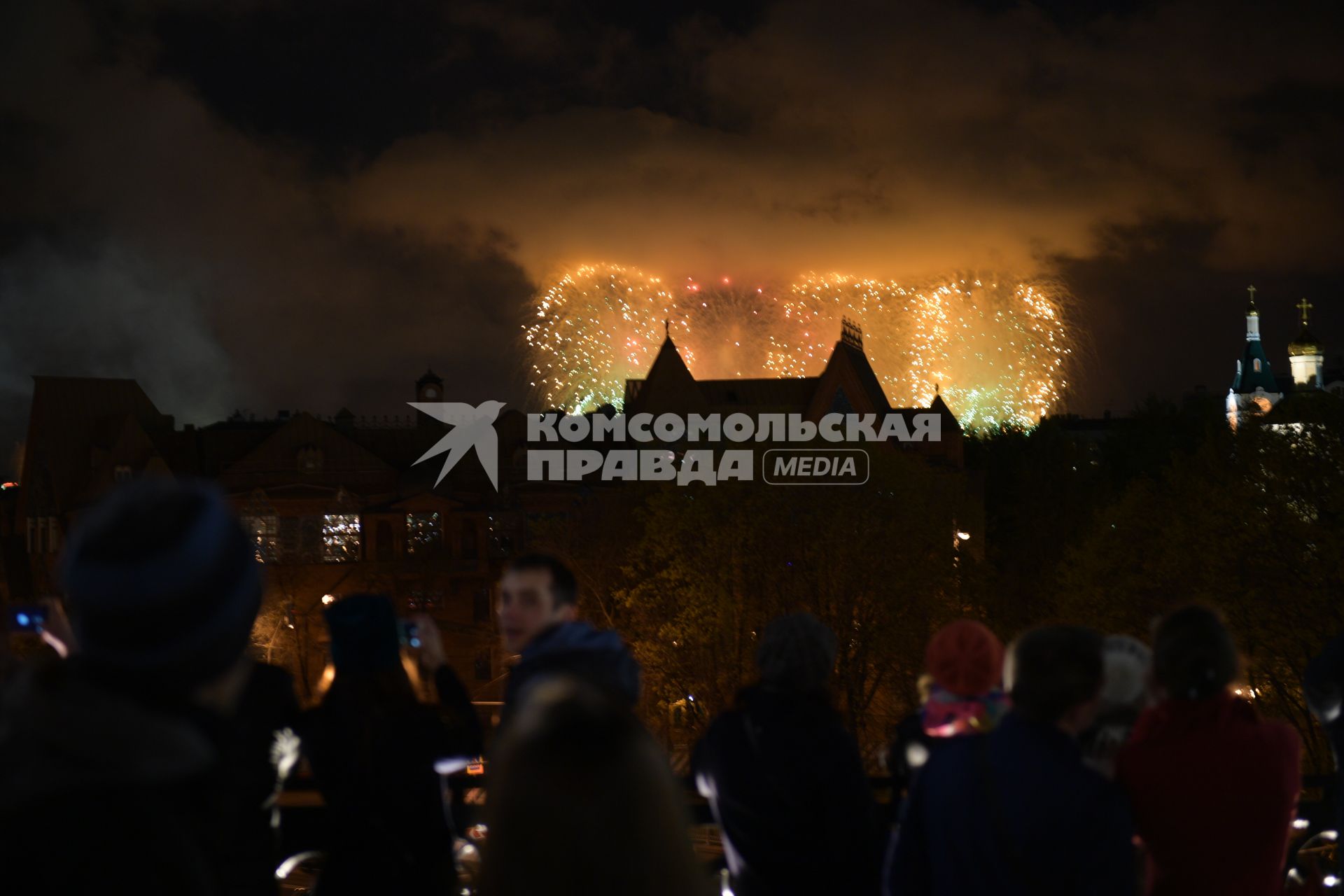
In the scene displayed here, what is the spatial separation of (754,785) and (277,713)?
173 centimetres

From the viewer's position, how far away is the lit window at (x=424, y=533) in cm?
7438

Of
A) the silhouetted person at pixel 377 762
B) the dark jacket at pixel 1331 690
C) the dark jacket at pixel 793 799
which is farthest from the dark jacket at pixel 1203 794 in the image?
the silhouetted person at pixel 377 762

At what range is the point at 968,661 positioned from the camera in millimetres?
5711

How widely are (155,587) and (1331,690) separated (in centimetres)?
504

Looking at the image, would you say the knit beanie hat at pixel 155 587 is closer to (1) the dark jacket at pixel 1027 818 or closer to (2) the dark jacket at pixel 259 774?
(2) the dark jacket at pixel 259 774

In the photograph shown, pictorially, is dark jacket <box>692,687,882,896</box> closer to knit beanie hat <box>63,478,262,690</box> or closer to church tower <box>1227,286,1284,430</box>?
knit beanie hat <box>63,478,262,690</box>

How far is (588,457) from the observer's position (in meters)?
77.1

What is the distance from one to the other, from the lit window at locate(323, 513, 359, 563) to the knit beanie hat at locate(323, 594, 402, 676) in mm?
69902

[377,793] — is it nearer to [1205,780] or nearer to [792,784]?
[792,784]

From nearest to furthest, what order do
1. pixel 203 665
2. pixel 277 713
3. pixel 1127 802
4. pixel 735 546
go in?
pixel 203 665
pixel 1127 802
pixel 277 713
pixel 735 546

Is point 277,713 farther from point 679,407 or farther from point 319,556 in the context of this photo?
point 679,407

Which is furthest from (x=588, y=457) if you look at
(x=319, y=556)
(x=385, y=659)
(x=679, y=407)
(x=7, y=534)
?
(x=385, y=659)

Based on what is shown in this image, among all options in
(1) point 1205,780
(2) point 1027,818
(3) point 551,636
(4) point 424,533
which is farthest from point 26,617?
(4) point 424,533

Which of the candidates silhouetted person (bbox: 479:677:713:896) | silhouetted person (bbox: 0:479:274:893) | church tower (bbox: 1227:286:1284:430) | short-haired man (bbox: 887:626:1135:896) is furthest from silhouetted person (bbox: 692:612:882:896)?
church tower (bbox: 1227:286:1284:430)
